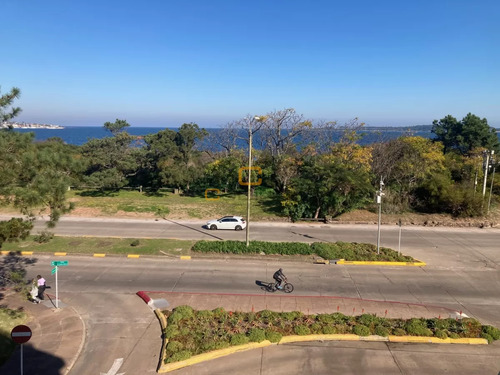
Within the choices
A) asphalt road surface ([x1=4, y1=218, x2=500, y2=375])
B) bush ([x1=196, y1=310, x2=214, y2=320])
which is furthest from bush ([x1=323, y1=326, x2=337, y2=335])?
bush ([x1=196, y1=310, x2=214, y2=320])

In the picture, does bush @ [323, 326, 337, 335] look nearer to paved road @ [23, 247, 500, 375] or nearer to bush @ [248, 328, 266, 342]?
paved road @ [23, 247, 500, 375]

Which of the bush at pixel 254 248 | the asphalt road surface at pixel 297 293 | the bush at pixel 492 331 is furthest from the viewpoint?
the bush at pixel 254 248

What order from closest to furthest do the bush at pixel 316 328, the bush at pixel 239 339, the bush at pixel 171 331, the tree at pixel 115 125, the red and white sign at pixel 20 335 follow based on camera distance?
the red and white sign at pixel 20 335
the bush at pixel 239 339
the bush at pixel 171 331
the bush at pixel 316 328
the tree at pixel 115 125

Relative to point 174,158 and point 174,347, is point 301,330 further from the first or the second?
point 174,158

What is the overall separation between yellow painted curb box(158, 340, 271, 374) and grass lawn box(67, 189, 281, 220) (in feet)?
62.3

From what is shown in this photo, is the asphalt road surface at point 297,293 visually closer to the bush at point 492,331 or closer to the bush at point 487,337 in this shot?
the bush at point 487,337

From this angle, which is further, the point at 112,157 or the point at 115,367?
the point at 112,157

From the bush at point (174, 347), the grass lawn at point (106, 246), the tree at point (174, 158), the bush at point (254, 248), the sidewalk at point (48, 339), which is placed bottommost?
the sidewalk at point (48, 339)

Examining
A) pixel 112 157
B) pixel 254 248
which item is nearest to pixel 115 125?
pixel 112 157

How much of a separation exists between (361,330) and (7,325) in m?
13.4

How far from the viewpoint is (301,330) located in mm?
12820

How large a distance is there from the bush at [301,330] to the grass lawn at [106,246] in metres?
10.5

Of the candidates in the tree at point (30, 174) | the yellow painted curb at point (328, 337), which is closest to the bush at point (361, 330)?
the yellow painted curb at point (328, 337)

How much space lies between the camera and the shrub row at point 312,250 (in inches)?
825
